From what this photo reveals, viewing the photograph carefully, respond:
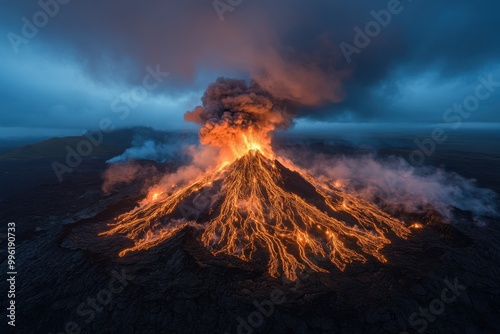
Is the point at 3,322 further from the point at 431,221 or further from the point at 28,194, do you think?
the point at 28,194

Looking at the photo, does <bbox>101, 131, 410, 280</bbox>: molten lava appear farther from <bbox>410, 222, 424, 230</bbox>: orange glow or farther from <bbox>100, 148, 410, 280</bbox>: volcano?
<bbox>410, 222, 424, 230</bbox>: orange glow

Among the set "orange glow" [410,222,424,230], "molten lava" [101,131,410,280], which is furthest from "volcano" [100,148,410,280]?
"orange glow" [410,222,424,230]

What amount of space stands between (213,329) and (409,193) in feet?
143

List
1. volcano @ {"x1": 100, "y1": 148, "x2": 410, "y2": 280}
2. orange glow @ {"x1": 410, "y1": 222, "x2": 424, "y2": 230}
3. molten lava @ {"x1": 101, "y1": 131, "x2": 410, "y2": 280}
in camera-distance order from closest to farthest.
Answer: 1. volcano @ {"x1": 100, "y1": 148, "x2": 410, "y2": 280}
2. molten lava @ {"x1": 101, "y1": 131, "x2": 410, "y2": 280}
3. orange glow @ {"x1": 410, "y1": 222, "x2": 424, "y2": 230}

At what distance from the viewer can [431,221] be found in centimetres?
3525

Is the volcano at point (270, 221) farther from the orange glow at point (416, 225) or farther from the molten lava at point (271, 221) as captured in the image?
the orange glow at point (416, 225)

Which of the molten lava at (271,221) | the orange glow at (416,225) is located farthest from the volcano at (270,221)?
the orange glow at (416,225)

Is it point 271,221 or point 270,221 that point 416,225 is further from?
point 270,221

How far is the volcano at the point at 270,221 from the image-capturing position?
2836 cm

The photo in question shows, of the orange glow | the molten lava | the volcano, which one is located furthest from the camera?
the orange glow

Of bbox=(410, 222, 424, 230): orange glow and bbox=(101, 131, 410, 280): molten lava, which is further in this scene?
bbox=(410, 222, 424, 230): orange glow

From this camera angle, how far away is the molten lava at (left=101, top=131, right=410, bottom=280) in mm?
28484

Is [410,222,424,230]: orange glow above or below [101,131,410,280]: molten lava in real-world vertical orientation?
below

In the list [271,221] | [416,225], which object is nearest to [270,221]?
[271,221]
